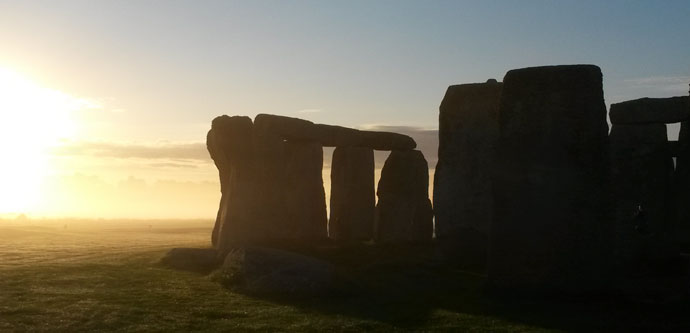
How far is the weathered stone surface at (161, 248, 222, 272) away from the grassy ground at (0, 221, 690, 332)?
1.91 ft

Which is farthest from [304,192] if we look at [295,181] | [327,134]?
Result: [327,134]

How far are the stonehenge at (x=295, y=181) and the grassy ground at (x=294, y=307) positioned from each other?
13.0 ft

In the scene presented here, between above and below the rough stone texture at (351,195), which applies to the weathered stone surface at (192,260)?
below

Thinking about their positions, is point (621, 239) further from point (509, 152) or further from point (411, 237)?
point (509, 152)

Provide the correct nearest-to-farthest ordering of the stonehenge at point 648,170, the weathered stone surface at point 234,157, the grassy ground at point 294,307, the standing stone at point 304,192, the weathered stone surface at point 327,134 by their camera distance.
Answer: the grassy ground at point 294,307
the stonehenge at point 648,170
the weathered stone surface at point 234,157
the weathered stone surface at point 327,134
the standing stone at point 304,192

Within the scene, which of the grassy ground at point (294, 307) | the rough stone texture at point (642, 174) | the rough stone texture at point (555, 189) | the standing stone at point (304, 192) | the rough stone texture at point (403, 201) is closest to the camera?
the grassy ground at point (294, 307)

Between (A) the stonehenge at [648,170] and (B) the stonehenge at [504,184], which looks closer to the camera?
(B) the stonehenge at [504,184]

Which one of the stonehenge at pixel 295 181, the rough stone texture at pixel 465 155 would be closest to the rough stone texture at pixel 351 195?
the stonehenge at pixel 295 181

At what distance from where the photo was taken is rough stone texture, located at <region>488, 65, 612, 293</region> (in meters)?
13.4

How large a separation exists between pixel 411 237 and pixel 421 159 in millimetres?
2760

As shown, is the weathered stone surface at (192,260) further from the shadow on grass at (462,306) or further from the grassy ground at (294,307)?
the shadow on grass at (462,306)

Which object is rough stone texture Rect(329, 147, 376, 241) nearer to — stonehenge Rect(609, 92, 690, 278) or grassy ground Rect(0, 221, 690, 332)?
grassy ground Rect(0, 221, 690, 332)

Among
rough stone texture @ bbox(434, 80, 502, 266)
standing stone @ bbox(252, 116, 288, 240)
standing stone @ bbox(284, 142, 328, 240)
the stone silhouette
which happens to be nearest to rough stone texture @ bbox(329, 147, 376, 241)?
standing stone @ bbox(284, 142, 328, 240)

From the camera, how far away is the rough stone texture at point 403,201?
24781mm
